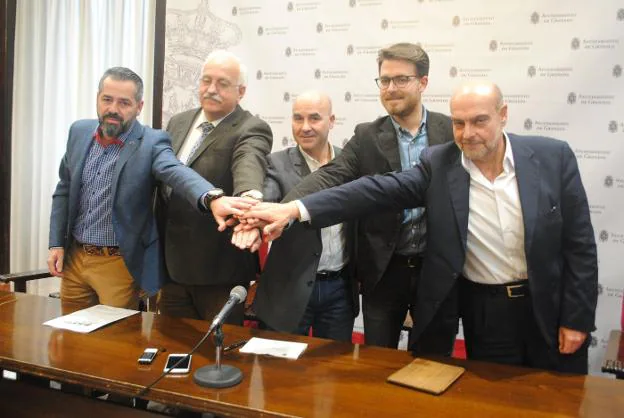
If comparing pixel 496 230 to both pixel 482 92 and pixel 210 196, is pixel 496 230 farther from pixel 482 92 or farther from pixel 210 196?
pixel 210 196

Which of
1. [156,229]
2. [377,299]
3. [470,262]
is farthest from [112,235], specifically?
[470,262]

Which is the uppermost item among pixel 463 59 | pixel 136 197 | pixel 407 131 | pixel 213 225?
pixel 463 59

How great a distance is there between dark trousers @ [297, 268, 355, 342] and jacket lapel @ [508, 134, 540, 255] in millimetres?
860

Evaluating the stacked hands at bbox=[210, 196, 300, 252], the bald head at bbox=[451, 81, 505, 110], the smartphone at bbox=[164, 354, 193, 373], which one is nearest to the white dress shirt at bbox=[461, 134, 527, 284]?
the bald head at bbox=[451, 81, 505, 110]

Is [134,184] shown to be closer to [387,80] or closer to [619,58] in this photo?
[387,80]

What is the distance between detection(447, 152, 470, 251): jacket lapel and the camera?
79.4 inches

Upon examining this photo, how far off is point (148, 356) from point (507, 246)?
133 cm

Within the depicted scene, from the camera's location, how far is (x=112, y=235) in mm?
2609

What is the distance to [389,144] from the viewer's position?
7.99ft

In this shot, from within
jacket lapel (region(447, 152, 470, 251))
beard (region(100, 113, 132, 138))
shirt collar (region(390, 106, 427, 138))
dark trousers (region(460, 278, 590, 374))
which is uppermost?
shirt collar (region(390, 106, 427, 138))

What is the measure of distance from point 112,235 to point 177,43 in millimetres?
2177

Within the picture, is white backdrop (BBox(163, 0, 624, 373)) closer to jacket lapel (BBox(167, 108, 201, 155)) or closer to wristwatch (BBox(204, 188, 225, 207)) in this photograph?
jacket lapel (BBox(167, 108, 201, 155))

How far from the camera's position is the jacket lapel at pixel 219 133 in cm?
258

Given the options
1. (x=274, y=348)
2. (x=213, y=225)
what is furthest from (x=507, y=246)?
(x=213, y=225)
